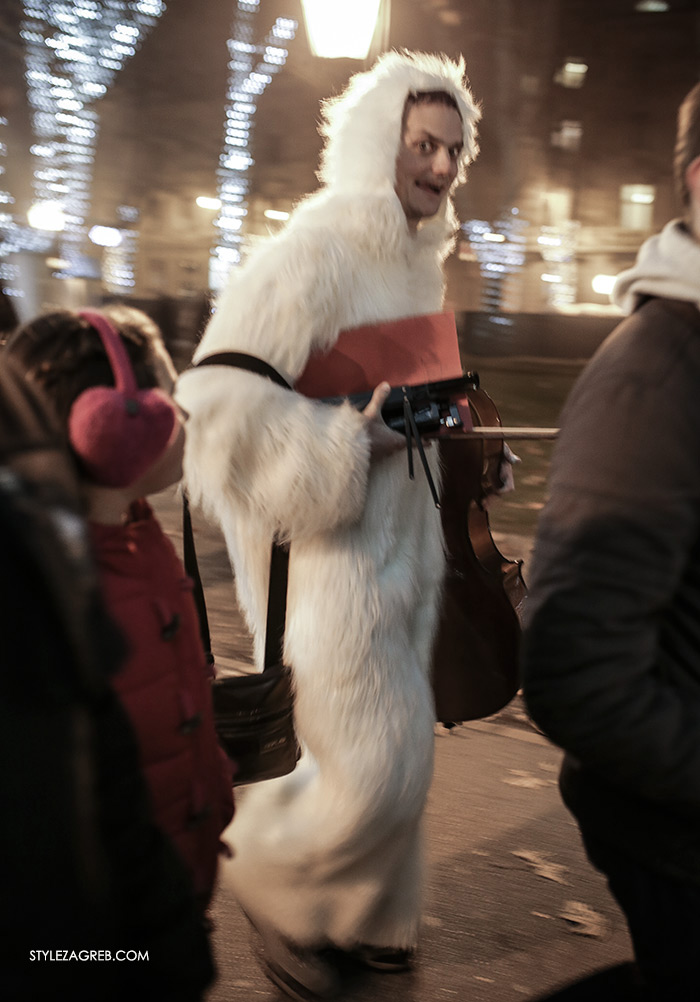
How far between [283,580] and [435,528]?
0.42 meters

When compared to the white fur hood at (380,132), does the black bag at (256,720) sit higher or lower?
lower

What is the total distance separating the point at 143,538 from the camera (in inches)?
60.6

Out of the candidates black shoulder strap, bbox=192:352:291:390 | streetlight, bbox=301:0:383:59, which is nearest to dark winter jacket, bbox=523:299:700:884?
black shoulder strap, bbox=192:352:291:390

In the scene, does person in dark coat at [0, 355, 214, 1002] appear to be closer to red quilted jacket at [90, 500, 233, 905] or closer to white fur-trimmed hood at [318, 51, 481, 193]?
red quilted jacket at [90, 500, 233, 905]

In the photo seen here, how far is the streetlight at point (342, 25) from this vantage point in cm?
466

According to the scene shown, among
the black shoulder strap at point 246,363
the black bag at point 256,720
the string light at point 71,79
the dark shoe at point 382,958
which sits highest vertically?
the string light at point 71,79

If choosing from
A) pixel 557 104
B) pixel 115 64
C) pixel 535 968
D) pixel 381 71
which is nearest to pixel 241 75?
pixel 115 64

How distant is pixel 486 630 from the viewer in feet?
8.25

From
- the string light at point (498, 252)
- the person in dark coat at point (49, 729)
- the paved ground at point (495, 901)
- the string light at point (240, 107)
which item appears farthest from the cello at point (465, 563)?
the string light at point (240, 107)

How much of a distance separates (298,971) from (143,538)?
51.3 inches

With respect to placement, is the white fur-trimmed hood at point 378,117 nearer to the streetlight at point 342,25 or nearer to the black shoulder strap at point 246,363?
the black shoulder strap at point 246,363

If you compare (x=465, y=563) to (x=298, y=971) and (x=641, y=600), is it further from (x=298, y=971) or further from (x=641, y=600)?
(x=641, y=600)

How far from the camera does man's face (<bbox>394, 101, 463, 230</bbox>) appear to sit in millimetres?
2451

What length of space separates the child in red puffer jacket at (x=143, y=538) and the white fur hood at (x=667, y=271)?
26.1 inches
